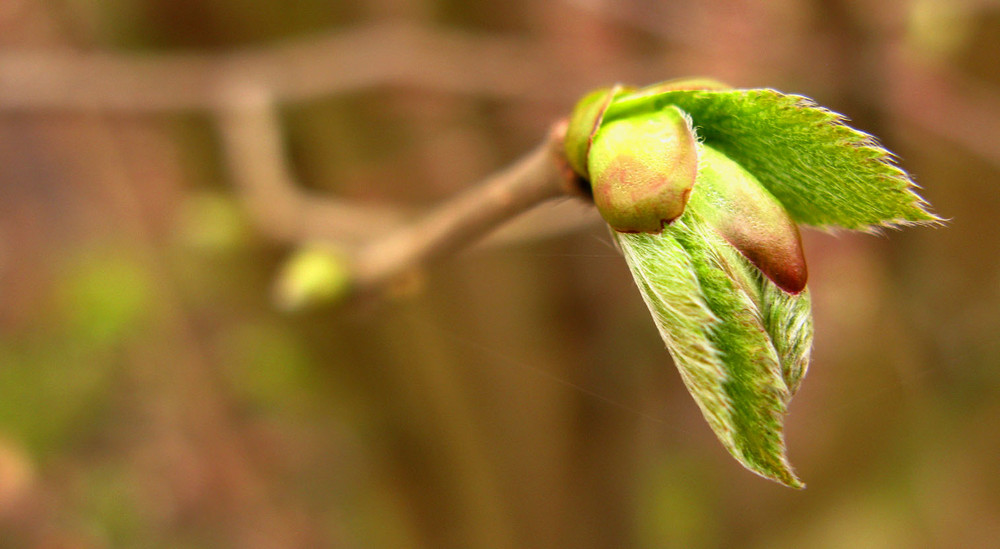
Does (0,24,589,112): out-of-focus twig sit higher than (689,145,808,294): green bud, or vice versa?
(0,24,589,112): out-of-focus twig

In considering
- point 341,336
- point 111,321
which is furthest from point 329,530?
point 341,336

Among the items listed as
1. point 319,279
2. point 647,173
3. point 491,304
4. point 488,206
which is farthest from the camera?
point 491,304

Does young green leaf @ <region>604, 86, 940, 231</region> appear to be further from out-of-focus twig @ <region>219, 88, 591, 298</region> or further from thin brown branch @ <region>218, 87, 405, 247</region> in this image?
thin brown branch @ <region>218, 87, 405, 247</region>

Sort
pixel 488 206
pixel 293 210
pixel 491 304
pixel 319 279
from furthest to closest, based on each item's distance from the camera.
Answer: pixel 491 304
pixel 293 210
pixel 319 279
pixel 488 206

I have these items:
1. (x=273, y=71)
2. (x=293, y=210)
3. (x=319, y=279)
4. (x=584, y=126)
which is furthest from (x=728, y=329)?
(x=273, y=71)

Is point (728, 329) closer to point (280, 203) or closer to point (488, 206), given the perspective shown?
point (488, 206)

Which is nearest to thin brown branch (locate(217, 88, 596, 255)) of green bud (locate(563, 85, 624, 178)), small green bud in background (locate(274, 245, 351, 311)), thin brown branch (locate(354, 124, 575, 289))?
small green bud in background (locate(274, 245, 351, 311))
